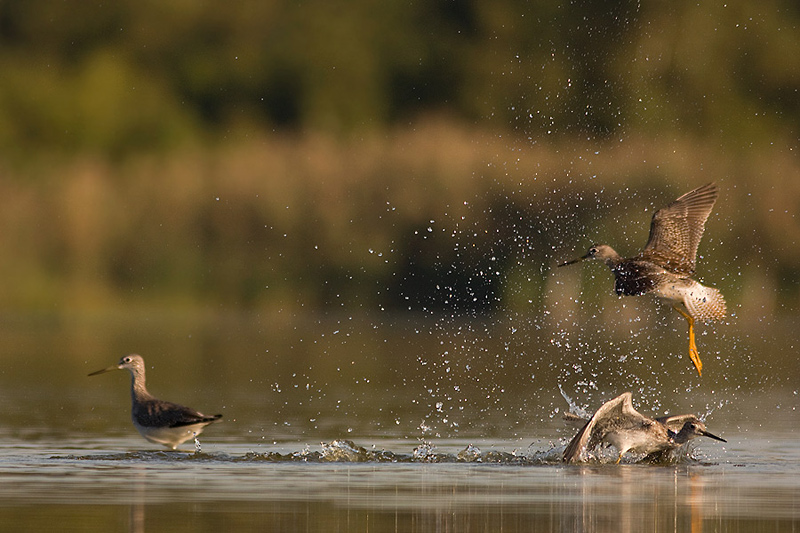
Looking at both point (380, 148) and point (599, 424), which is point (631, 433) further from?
point (380, 148)

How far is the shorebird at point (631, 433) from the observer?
520 inches

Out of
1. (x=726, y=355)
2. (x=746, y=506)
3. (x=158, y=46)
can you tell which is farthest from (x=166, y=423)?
(x=158, y=46)

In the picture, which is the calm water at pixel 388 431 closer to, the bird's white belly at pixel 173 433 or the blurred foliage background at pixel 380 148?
the bird's white belly at pixel 173 433

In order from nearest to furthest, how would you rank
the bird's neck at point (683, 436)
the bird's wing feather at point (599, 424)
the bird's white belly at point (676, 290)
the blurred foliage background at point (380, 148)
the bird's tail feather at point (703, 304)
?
the bird's wing feather at point (599, 424) → the bird's neck at point (683, 436) → the bird's white belly at point (676, 290) → the bird's tail feather at point (703, 304) → the blurred foliage background at point (380, 148)

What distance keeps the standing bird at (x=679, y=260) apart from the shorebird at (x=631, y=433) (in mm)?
1603

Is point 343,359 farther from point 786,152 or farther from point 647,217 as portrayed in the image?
point 786,152

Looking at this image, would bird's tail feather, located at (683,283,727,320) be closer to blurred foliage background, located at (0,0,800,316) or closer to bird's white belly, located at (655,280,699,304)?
Result: bird's white belly, located at (655,280,699,304)

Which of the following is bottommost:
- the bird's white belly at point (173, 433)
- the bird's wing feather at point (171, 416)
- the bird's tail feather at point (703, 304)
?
the bird's white belly at point (173, 433)

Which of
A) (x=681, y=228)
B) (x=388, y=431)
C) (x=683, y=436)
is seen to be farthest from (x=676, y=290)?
(x=388, y=431)

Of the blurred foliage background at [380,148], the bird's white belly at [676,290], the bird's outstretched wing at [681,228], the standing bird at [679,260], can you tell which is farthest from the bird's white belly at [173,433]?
the blurred foliage background at [380,148]

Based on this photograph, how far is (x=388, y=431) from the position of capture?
1492 cm

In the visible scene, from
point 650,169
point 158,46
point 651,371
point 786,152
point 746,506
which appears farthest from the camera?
point 158,46

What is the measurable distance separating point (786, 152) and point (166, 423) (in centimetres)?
2871

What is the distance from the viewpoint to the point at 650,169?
106 feet
